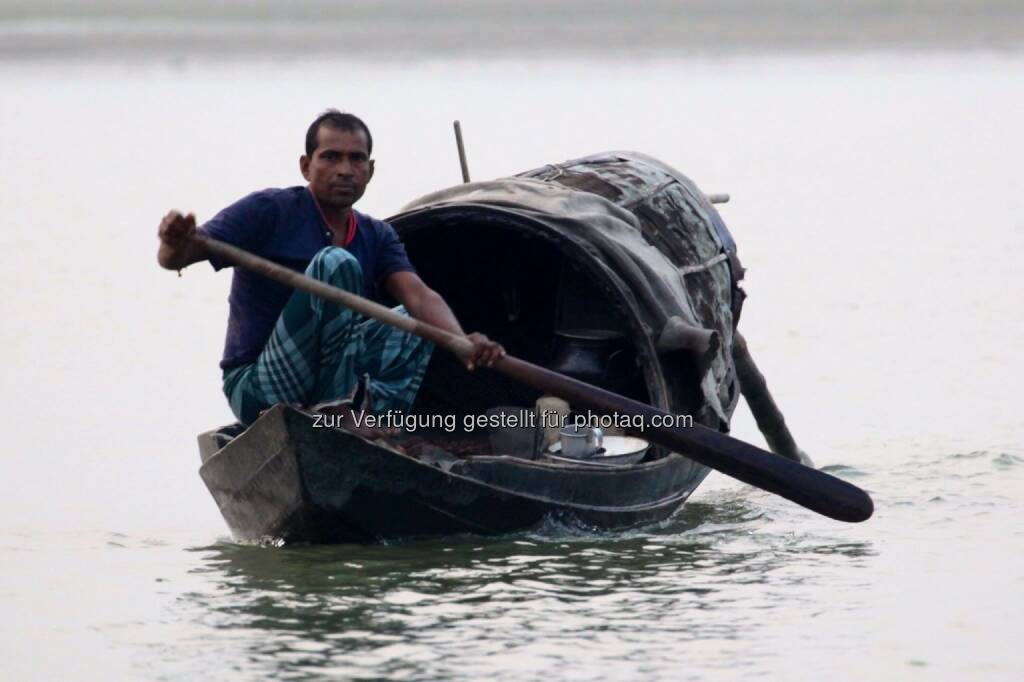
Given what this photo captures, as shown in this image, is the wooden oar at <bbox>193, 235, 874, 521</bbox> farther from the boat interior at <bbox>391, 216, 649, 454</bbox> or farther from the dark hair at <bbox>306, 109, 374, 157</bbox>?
the boat interior at <bbox>391, 216, 649, 454</bbox>

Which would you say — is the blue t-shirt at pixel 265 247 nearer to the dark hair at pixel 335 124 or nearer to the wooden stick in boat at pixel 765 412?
the dark hair at pixel 335 124

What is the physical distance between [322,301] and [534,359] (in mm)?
1941

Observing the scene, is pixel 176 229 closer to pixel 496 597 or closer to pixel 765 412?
pixel 496 597

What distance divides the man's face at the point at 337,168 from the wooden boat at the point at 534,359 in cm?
61

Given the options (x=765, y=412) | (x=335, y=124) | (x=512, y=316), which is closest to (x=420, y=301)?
(x=335, y=124)

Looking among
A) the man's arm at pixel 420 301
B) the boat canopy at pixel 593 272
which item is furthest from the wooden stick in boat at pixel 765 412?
the man's arm at pixel 420 301

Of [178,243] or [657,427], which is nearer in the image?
[178,243]

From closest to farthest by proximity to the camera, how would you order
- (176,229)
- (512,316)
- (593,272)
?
1. (176,229)
2. (593,272)
3. (512,316)

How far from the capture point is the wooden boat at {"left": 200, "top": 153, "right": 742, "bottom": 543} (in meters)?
6.72

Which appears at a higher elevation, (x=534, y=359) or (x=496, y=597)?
(x=534, y=359)

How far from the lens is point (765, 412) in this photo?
9125 millimetres

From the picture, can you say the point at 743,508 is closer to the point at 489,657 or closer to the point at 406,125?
the point at 489,657

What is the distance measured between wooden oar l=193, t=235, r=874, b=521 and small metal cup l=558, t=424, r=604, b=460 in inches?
14.5

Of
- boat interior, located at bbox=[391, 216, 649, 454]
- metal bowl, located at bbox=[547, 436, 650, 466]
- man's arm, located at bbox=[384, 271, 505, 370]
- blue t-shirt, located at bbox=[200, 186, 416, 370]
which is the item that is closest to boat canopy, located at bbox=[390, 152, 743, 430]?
boat interior, located at bbox=[391, 216, 649, 454]
